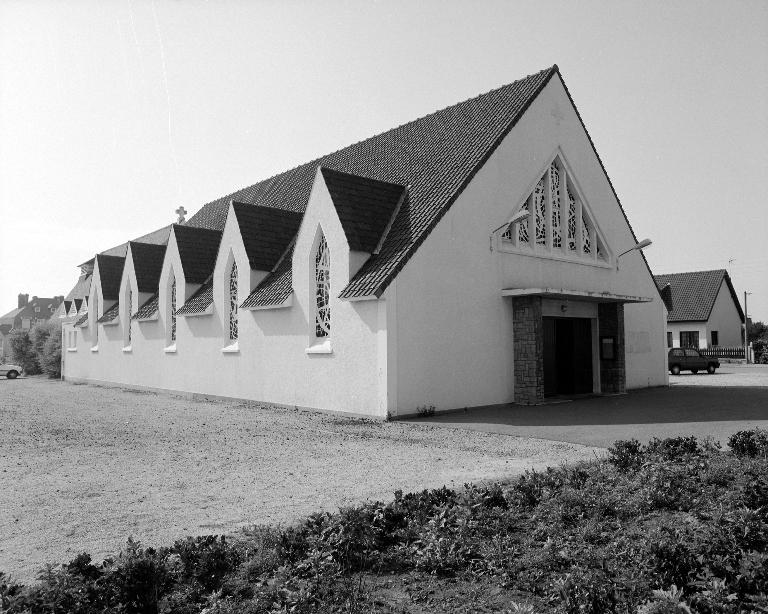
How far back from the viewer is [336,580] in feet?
15.0

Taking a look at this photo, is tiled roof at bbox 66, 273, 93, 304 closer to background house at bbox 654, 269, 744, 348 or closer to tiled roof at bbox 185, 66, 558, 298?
tiled roof at bbox 185, 66, 558, 298

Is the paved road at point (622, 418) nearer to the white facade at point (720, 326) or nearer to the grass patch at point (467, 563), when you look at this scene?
the grass patch at point (467, 563)

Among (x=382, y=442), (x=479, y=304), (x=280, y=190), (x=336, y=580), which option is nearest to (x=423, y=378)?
(x=479, y=304)

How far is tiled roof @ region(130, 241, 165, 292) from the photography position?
30.2 m

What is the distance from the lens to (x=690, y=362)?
38156 mm

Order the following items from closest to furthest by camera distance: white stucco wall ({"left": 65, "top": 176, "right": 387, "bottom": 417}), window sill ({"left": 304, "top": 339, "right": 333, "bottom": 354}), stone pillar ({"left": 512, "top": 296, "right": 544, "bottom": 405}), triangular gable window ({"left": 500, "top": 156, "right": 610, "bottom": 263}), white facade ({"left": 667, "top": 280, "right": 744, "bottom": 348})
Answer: white stucco wall ({"left": 65, "top": 176, "right": 387, "bottom": 417}) < window sill ({"left": 304, "top": 339, "right": 333, "bottom": 354}) < stone pillar ({"left": 512, "top": 296, "right": 544, "bottom": 405}) < triangular gable window ({"left": 500, "top": 156, "right": 610, "bottom": 263}) < white facade ({"left": 667, "top": 280, "right": 744, "bottom": 348})

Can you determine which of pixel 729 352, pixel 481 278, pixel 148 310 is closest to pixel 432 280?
pixel 481 278

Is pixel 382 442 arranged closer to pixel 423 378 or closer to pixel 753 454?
pixel 423 378

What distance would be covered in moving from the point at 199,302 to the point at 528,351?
12761mm

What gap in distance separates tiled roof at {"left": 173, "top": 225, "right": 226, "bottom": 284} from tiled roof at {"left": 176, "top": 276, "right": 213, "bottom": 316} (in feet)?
1.54

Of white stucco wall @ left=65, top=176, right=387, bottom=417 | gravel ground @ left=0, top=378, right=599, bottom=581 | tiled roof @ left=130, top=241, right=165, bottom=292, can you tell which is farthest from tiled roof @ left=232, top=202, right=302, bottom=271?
tiled roof @ left=130, top=241, right=165, bottom=292

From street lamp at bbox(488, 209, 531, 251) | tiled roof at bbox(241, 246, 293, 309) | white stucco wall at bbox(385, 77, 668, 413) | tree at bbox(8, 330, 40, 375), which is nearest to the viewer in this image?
white stucco wall at bbox(385, 77, 668, 413)

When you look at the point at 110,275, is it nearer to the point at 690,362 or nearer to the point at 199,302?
the point at 199,302

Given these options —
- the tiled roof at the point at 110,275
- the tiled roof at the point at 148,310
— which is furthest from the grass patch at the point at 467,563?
the tiled roof at the point at 110,275
